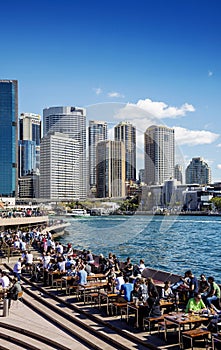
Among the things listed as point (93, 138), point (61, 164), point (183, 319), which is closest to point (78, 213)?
point (61, 164)

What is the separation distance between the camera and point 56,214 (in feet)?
405

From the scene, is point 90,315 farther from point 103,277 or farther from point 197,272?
point 197,272

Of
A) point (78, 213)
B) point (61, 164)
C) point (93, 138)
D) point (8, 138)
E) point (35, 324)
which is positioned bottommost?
point (78, 213)

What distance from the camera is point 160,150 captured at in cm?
2627

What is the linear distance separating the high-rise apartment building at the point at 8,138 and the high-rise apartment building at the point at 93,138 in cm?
14197

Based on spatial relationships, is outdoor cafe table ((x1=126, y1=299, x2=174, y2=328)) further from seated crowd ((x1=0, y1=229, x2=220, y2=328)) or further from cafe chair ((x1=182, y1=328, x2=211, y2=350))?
cafe chair ((x1=182, y1=328, x2=211, y2=350))

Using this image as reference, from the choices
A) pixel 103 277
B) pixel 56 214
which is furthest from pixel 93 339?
pixel 56 214

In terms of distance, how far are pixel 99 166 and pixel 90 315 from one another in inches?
821

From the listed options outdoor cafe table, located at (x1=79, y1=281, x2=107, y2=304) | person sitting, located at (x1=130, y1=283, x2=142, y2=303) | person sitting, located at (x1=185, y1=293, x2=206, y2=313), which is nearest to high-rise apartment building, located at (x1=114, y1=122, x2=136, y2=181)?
outdoor cafe table, located at (x1=79, y1=281, x2=107, y2=304)

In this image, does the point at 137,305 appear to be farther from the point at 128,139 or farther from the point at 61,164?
the point at 61,164

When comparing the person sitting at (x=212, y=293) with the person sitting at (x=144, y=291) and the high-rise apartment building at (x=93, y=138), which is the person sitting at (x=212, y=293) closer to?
the person sitting at (x=144, y=291)

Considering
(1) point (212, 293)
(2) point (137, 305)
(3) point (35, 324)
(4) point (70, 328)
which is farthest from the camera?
(3) point (35, 324)

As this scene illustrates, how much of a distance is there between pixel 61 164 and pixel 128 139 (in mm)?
10660

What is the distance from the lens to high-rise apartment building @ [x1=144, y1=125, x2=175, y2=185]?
82.7ft
